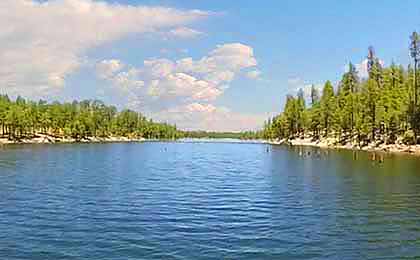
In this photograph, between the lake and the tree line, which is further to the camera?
the tree line

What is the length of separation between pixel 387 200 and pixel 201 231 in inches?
851

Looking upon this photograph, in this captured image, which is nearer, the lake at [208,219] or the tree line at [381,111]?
the lake at [208,219]

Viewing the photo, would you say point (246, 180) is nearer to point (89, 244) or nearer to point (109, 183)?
point (109, 183)

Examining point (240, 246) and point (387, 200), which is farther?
point (387, 200)

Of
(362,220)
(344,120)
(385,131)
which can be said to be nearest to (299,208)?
(362,220)

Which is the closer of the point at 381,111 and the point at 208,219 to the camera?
the point at 208,219

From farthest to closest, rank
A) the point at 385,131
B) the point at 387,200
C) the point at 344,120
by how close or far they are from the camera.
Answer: the point at 344,120 → the point at 385,131 → the point at 387,200

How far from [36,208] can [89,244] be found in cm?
1370

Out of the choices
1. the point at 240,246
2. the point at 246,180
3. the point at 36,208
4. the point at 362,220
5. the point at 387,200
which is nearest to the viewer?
the point at 240,246

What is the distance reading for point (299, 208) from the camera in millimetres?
39531

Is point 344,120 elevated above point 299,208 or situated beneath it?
elevated above

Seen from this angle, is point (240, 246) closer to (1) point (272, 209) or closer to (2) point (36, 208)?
(1) point (272, 209)

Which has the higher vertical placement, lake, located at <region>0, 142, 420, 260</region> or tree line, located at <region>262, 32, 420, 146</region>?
tree line, located at <region>262, 32, 420, 146</region>

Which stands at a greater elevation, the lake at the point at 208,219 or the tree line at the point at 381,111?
the tree line at the point at 381,111
